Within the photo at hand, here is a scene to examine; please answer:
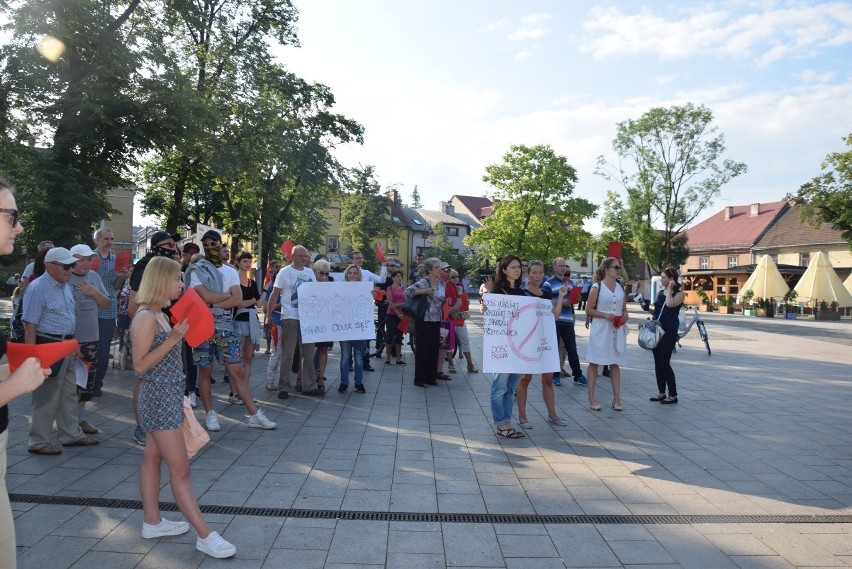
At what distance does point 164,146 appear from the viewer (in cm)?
2012

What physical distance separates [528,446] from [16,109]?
18.5 m

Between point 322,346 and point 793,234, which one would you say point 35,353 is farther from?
point 793,234

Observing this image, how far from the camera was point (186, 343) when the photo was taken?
7.04 metres

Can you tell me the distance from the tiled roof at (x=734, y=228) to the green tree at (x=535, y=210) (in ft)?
90.3

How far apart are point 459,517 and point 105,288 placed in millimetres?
5553

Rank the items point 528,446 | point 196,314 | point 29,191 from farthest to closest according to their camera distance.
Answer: point 29,191, point 528,446, point 196,314

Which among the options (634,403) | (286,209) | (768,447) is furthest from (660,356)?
(286,209)

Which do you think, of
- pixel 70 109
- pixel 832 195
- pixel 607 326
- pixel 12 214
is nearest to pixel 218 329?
pixel 12 214

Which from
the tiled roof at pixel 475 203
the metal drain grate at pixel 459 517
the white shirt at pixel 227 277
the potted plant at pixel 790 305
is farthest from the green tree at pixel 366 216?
the metal drain grate at pixel 459 517

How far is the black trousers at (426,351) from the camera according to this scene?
10172 millimetres

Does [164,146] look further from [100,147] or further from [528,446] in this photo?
[528,446]

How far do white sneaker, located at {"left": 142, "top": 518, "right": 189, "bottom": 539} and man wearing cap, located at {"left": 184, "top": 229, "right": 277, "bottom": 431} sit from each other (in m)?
2.57

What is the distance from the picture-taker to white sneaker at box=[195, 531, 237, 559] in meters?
3.79

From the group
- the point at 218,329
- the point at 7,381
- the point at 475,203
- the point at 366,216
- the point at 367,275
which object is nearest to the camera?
the point at 7,381
